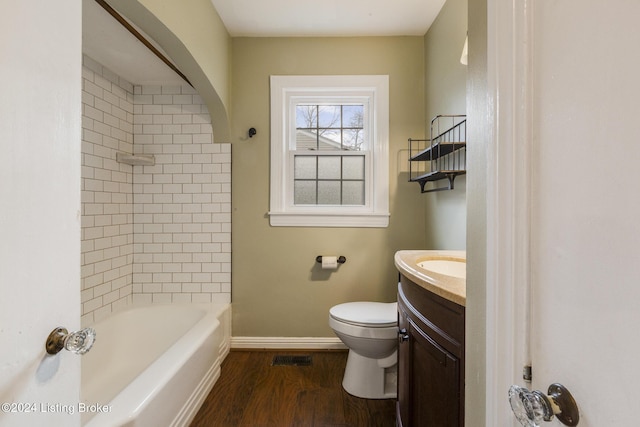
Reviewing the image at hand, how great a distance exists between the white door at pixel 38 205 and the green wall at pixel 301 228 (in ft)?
5.41

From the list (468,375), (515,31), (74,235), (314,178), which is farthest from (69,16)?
(314,178)

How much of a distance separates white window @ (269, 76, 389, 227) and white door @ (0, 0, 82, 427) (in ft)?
5.49

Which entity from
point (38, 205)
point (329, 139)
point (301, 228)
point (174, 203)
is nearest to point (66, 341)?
point (38, 205)

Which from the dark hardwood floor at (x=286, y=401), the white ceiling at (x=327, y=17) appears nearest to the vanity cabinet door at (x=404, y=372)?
the dark hardwood floor at (x=286, y=401)

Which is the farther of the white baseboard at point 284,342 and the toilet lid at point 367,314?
the white baseboard at point 284,342

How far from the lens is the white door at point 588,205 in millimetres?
342

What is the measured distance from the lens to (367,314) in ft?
5.67

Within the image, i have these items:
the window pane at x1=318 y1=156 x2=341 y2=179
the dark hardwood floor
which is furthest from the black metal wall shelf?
the dark hardwood floor

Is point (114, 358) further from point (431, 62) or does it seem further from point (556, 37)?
point (431, 62)

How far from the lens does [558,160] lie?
0.43 meters

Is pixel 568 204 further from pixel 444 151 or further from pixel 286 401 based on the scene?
pixel 286 401

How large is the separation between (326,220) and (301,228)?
0.70 ft

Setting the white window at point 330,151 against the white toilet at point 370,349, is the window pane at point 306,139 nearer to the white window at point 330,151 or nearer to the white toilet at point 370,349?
the white window at point 330,151

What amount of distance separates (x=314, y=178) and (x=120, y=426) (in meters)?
1.84
